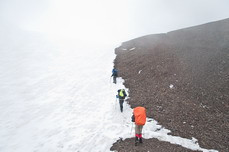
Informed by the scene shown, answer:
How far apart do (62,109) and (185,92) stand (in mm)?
12354

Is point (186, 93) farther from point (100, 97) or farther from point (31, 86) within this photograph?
point (31, 86)

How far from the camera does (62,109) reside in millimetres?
14195

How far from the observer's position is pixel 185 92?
43.7 feet

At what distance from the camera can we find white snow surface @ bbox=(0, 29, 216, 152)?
9.70m

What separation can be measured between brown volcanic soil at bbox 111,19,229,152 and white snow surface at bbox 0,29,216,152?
0.92m

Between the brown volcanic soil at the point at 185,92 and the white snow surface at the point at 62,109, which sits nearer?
the brown volcanic soil at the point at 185,92

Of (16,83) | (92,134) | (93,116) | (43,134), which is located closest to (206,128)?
(92,134)

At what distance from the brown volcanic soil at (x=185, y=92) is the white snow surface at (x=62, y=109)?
0.92 meters

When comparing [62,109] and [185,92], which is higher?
[185,92]

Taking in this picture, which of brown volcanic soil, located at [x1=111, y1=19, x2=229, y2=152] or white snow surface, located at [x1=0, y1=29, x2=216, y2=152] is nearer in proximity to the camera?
brown volcanic soil, located at [x1=111, y1=19, x2=229, y2=152]

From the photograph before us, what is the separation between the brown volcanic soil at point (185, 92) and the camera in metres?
9.18

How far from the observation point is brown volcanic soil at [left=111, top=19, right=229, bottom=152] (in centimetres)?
918

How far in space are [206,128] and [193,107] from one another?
7.06ft

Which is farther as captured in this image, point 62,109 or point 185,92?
point 62,109
